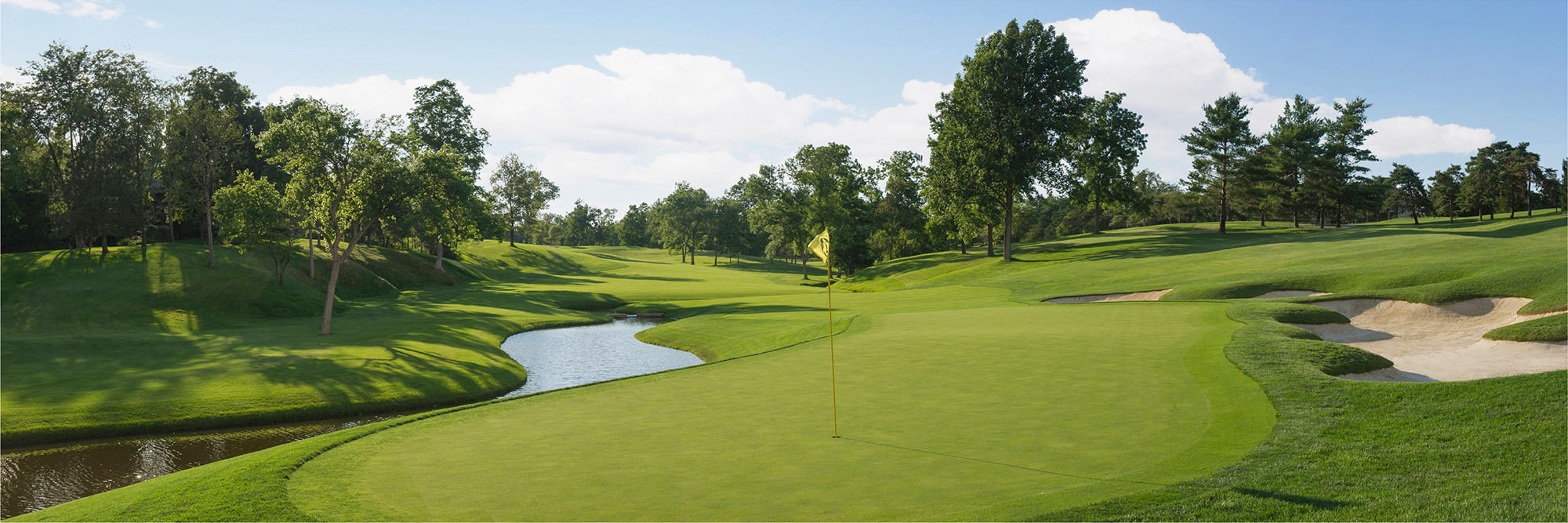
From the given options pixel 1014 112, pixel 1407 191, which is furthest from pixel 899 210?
pixel 1407 191

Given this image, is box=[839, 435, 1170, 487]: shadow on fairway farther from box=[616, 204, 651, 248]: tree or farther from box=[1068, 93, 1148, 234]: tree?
box=[616, 204, 651, 248]: tree

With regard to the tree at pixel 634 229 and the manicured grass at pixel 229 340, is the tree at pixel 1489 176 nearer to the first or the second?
the manicured grass at pixel 229 340

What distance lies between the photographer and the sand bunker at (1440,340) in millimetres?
15859

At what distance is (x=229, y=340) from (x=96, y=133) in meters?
25.2

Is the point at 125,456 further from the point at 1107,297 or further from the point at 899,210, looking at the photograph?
the point at 899,210

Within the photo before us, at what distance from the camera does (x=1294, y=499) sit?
8.02 metres

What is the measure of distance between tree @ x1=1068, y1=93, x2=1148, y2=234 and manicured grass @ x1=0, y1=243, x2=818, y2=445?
3110 centimetres

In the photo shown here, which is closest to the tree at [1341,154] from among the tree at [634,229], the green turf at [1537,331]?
the green turf at [1537,331]

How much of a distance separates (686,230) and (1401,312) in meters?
95.9

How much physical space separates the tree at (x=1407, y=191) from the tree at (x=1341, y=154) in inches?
1685

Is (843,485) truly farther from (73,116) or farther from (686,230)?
(686,230)

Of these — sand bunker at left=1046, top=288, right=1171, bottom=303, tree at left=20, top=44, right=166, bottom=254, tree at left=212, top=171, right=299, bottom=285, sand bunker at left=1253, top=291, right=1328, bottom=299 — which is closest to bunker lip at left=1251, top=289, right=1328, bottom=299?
sand bunker at left=1253, top=291, right=1328, bottom=299

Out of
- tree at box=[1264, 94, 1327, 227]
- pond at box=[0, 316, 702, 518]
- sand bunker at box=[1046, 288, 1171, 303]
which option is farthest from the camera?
tree at box=[1264, 94, 1327, 227]

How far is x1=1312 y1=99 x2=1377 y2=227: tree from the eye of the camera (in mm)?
74562
